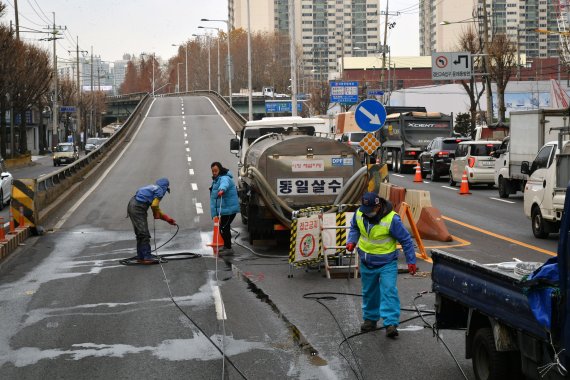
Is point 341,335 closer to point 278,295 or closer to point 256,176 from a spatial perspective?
point 278,295

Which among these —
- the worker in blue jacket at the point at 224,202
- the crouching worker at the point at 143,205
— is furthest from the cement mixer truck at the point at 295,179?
the crouching worker at the point at 143,205

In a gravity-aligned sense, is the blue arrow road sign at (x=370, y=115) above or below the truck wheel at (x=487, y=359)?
above

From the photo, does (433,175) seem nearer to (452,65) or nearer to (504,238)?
(452,65)

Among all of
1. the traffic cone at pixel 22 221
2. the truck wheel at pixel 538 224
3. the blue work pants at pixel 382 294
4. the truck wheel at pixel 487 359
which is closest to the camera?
the truck wheel at pixel 487 359

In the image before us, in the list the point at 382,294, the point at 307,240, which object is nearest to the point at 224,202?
the point at 307,240

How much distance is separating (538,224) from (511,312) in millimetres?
13202

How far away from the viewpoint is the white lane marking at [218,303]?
38.0 ft

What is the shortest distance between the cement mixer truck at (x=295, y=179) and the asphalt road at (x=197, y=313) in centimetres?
77

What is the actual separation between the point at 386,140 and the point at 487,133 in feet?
21.7

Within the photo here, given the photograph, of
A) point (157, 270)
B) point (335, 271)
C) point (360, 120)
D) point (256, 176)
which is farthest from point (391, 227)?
point (360, 120)

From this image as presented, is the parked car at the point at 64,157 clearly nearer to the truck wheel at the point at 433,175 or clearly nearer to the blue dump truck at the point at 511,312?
the truck wheel at the point at 433,175

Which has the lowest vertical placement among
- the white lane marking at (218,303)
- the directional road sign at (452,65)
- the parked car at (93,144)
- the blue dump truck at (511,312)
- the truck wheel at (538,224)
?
the white lane marking at (218,303)

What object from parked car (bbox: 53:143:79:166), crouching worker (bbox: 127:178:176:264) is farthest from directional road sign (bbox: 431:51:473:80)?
crouching worker (bbox: 127:178:176:264)

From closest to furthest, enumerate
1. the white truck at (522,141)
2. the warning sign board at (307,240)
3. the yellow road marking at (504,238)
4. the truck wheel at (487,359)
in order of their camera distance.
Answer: the truck wheel at (487,359)
the warning sign board at (307,240)
the yellow road marking at (504,238)
the white truck at (522,141)
